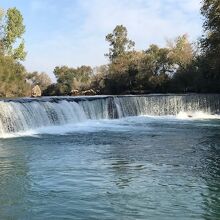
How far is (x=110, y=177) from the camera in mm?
10297

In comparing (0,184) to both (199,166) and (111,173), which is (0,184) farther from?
(199,166)

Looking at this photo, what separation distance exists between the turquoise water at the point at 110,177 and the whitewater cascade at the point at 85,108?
2330 mm

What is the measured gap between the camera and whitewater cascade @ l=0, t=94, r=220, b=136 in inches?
777

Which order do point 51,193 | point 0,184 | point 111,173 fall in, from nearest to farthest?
point 51,193 → point 0,184 → point 111,173

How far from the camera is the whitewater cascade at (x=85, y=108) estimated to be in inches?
777

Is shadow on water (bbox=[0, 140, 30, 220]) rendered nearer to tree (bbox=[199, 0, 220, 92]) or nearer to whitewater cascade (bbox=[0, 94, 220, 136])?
whitewater cascade (bbox=[0, 94, 220, 136])

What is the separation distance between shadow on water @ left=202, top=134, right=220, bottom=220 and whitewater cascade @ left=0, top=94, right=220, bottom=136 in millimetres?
7516

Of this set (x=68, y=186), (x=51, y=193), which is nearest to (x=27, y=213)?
(x=51, y=193)

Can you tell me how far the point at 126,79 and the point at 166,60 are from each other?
425cm

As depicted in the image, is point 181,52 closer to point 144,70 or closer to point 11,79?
point 144,70

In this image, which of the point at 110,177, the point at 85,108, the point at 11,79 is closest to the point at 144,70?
the point at 11,79

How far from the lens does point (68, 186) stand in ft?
31.1

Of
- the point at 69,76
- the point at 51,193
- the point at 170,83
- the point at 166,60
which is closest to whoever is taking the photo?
the point at 51,193

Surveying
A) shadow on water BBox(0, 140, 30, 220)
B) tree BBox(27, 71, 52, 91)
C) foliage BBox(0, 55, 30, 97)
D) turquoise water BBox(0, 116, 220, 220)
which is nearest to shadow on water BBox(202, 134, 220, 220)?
turquoise water BBox(0, 116, 220, 220)
